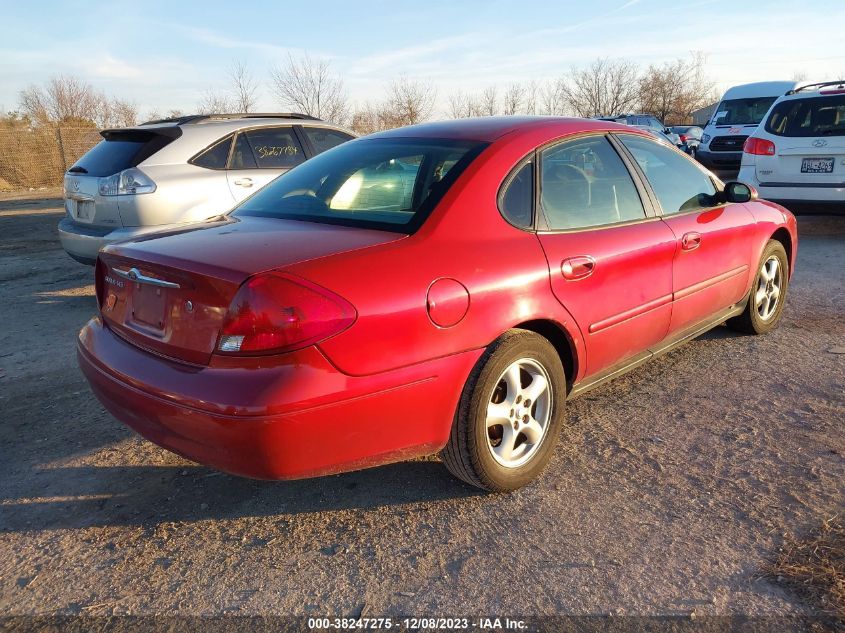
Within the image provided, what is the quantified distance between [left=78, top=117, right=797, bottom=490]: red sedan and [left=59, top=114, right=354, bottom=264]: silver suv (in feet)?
8.91

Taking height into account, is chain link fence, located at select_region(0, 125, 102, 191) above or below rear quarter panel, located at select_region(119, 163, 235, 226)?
below

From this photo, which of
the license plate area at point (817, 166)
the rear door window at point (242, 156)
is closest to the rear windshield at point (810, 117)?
the license plate area at point (817, 166)

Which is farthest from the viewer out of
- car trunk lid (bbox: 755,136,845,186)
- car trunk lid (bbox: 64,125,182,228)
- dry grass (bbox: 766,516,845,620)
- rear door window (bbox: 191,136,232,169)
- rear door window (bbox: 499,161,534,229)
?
car trunk lid (bbox: 755,136,845,186)

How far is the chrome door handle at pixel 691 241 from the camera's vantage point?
359 centimetres

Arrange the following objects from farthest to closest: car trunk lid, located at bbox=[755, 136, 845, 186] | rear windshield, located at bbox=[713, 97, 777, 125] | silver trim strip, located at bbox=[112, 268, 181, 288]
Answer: rear windshield, located at bbox=[713, 97, 777, 125] → car trunk lid, located at bbox=[755, 136, 845, 186] → silver trim strip, located at bbox=[112, 268, 181, 288]

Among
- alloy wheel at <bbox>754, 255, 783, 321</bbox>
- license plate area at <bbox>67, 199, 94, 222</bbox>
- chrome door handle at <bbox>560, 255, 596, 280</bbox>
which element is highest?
chrome door handle at <bbox>560, 255, 596, 280</bbox>

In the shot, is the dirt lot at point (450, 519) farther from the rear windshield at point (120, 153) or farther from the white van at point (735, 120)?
the white van at point (735, 120)

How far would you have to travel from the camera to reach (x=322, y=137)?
728 cm

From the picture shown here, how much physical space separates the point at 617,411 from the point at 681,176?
1.49 m

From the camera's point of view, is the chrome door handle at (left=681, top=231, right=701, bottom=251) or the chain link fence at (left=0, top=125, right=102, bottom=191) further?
the chain link fence at (left=0, top=125, right=102, bottom=191)

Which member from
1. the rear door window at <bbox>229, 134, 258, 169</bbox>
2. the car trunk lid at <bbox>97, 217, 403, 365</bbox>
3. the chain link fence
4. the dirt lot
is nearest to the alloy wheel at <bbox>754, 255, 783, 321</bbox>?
the dirt lot

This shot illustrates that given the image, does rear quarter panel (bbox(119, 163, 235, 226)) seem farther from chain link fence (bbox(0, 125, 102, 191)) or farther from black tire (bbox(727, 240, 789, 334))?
chain link fence (bbox(0, 125, 102, 191))

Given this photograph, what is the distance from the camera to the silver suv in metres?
5.58

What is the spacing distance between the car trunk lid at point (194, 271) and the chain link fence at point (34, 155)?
2122 cm
